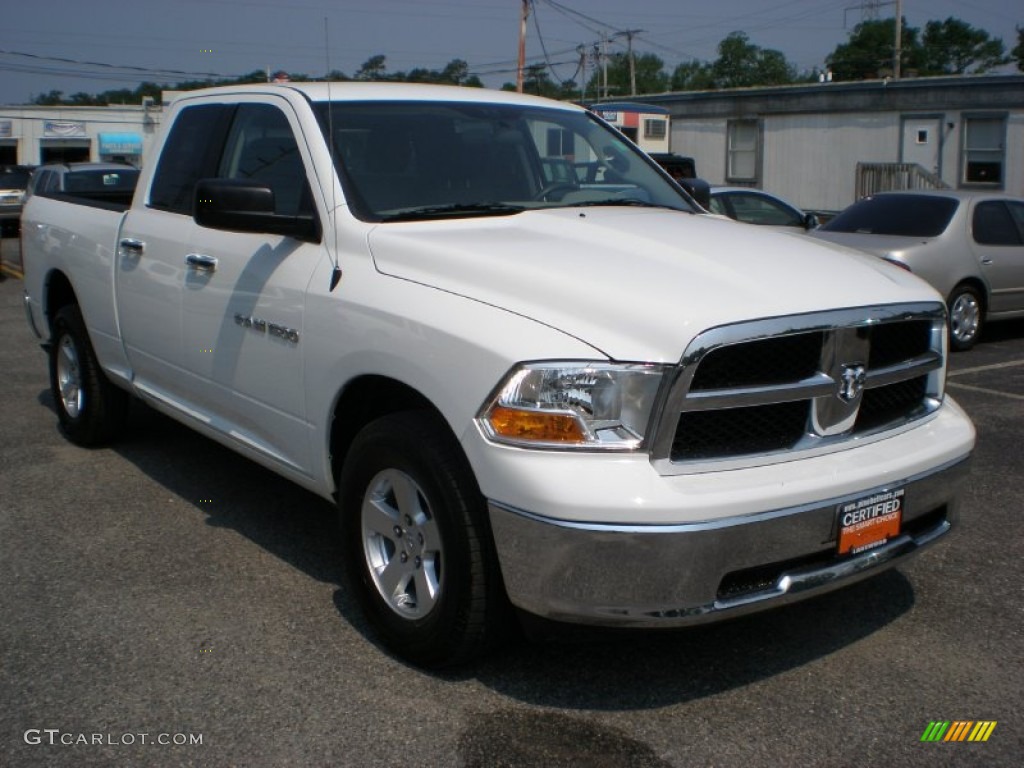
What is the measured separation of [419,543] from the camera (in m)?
3.69

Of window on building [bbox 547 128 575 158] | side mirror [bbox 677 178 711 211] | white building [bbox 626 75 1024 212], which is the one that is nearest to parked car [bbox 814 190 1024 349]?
side mirror [bbox 677 178 711 211]

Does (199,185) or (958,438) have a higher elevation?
(199,185)

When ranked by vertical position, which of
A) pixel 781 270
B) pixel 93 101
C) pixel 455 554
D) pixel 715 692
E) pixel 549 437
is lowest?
pixel 715 692

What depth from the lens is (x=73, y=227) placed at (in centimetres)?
627

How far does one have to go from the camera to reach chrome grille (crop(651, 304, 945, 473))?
3221mm

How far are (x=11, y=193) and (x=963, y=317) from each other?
21.4 m

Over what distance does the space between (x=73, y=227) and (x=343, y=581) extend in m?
2.94

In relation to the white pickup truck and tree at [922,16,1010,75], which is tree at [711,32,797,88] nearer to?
tree at [922,16,1010,75]

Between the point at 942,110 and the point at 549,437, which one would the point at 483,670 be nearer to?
the point at 549,437

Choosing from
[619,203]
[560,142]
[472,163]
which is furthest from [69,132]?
[619,203]

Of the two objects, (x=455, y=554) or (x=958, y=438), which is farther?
(x=958, y=438)

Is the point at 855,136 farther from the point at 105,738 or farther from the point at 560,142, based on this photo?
the point at 105,738

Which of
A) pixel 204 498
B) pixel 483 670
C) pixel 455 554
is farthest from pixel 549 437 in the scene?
pixel 204 498

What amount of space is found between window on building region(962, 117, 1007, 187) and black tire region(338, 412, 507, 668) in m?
22.1
